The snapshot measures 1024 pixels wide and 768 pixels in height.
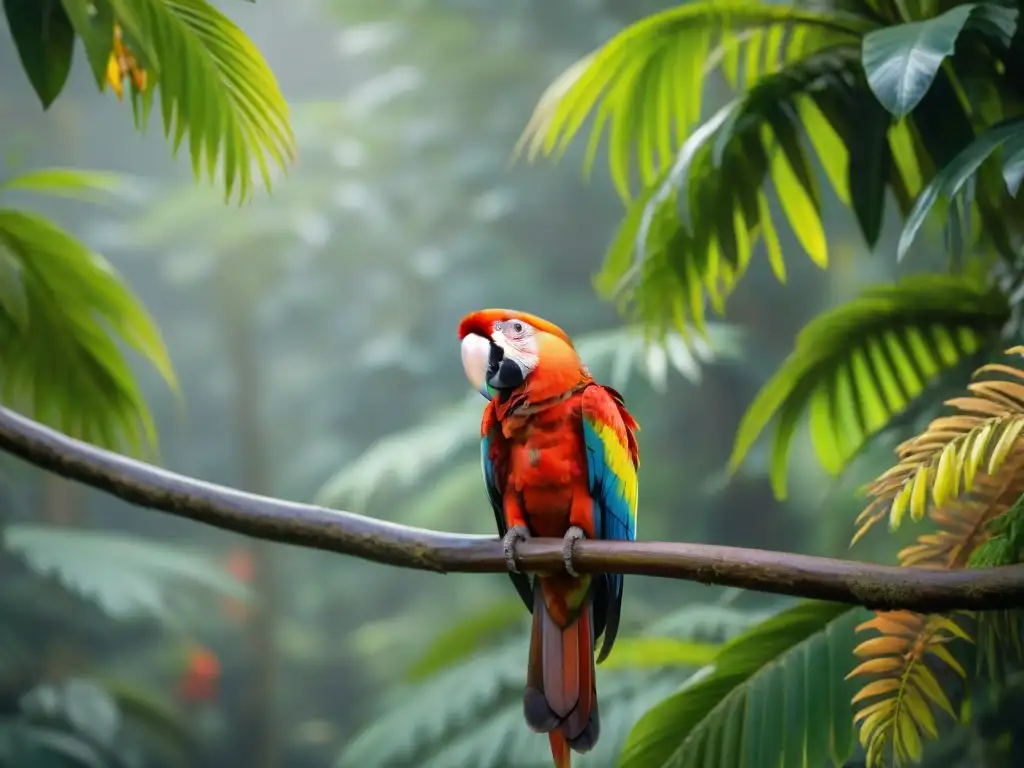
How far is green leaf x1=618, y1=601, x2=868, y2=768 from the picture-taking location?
40.0 inches

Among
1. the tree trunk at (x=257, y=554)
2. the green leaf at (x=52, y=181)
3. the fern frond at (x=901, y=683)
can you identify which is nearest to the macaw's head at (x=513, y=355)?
the fern frond at (x=901, y=683)

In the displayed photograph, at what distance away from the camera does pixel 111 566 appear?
7.50 feet

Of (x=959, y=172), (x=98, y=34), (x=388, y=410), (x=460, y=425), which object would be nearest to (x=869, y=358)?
(x=959, y=172)

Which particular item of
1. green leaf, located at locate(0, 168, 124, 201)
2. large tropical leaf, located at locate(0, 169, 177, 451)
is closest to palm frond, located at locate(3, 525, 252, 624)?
large tropical leaf, located at locate(0, 169, 177, 451)

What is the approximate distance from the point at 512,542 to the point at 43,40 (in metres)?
0.66

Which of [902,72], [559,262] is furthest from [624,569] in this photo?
[559,262]

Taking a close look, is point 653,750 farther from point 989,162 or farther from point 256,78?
point 256,78

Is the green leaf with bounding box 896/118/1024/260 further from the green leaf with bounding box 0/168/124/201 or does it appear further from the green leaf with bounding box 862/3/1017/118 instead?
the green leaf with bounding box 0/168/124/201

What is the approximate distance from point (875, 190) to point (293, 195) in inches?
94.2

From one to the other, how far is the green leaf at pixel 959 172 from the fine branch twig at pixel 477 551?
0.31 metres

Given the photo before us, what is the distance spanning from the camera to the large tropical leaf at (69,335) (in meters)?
1.21

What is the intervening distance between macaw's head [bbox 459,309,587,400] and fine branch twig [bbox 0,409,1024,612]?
0.15 meters

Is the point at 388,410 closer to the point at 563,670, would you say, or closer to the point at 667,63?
the point at 667,63

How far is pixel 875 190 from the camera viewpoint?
3.68 feet
